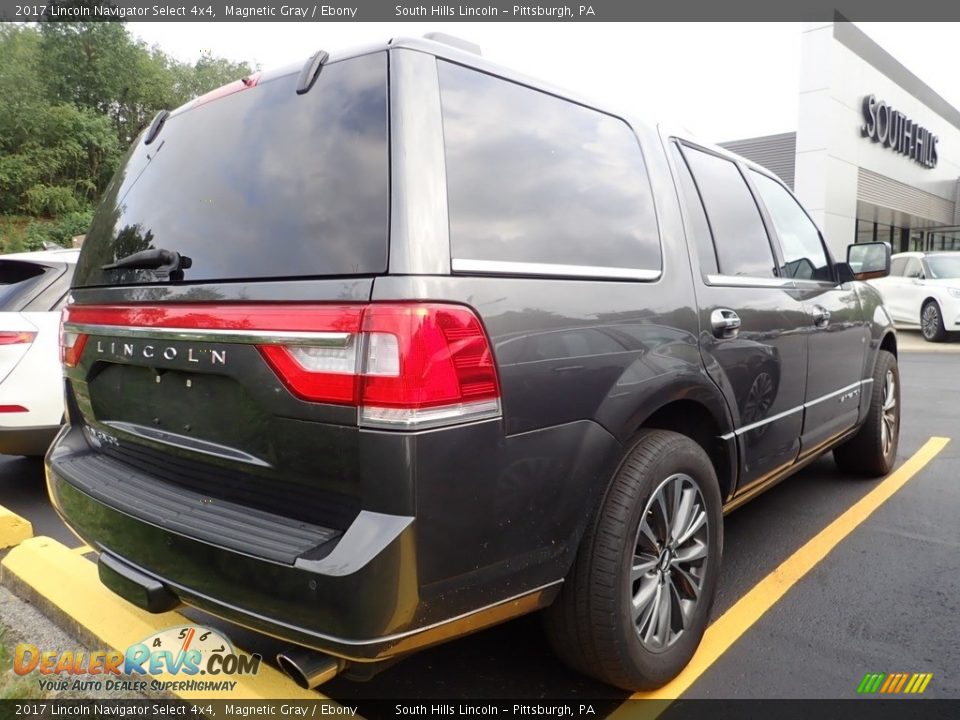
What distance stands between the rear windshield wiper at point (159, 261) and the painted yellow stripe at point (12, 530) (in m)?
1.83

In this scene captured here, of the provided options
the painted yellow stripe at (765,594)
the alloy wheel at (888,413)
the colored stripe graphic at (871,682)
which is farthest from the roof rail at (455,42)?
the alloy wheel at (888,413)

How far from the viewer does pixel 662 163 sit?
259 cm

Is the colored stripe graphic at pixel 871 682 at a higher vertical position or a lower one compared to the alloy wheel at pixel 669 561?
lower

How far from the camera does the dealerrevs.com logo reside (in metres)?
2.06

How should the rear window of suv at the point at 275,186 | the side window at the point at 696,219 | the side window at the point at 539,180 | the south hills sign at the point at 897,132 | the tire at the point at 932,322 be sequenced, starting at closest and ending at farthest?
the rear window of suv at the point at 275,186 → the side window at the point at 539,180 → the side window at the point at 696,219 → the tire at the point at 932,322 → the south hills sign at the point at 897,132

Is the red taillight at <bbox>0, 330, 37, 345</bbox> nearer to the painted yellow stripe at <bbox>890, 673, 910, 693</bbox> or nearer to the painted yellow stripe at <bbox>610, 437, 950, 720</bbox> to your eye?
the painted yellow stripe at <bbox>610, 437, 950, 720</bbox>

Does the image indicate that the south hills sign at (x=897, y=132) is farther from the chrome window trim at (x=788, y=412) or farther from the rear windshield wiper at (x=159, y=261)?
the rear windshield wiper at (x=159, y=261)

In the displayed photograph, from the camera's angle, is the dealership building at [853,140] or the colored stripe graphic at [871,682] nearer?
the colored stripe graphic at [871,682]

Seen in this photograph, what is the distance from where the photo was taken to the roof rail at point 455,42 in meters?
1.87

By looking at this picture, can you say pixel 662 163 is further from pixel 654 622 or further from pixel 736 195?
pixel 654 622

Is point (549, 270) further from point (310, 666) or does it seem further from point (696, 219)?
point (310, 666)

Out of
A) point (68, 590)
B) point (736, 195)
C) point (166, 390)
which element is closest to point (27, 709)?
point (68, 590)

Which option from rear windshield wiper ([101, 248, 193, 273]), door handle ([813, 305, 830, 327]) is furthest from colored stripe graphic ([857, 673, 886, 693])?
rear windshield wiper ([101, 248, 193, 273])

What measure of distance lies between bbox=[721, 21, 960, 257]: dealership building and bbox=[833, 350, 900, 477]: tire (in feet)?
45.4
